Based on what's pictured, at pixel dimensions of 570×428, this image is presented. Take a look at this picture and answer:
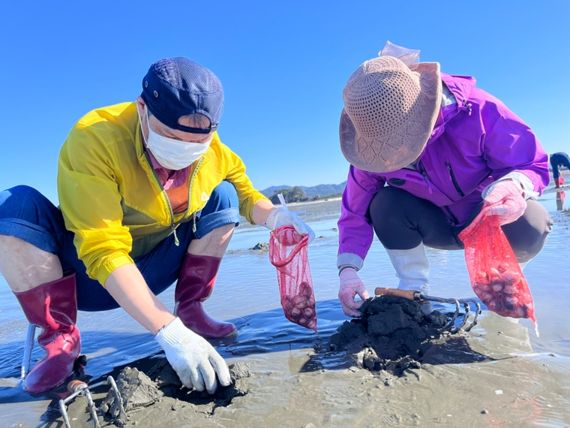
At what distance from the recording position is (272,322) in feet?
9.32

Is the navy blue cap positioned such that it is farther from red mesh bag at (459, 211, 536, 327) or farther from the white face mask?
red mesh bag at (459, 211, 536, 327)

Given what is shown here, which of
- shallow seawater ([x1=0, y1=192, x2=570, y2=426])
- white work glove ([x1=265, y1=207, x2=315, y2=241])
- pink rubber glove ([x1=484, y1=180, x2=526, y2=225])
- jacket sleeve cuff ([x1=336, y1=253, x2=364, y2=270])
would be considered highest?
pink rubber glove ([x1=484, y1=180, x2=526, y2=225])

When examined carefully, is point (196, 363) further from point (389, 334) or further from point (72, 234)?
point (72, 234)

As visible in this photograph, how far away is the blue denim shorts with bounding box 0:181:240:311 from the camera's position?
2.21 m

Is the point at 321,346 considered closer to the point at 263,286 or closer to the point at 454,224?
the point at 454,224

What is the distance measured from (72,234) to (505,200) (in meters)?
2.10

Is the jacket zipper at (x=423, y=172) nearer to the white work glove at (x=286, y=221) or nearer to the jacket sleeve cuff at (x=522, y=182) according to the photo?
the jacket sleeve cuff at (x=522, y=182)

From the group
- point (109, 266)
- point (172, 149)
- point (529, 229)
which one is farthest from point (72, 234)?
point (529, 229)

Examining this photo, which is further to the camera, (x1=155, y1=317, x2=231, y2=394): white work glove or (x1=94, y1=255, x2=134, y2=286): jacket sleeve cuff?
(x1=94, y1=255, x2=134, y2=286): jacket sleeve cuff

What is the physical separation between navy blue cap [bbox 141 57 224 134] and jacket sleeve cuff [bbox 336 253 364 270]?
1142 millimetres

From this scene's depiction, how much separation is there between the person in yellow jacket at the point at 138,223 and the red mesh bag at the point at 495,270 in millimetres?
873

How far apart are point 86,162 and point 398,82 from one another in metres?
1.41

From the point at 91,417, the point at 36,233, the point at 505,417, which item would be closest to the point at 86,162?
the point at 36,233

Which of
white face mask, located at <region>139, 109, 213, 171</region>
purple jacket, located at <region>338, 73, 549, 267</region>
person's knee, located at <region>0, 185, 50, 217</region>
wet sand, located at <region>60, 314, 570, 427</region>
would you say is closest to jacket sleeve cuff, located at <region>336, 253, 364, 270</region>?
purple jacket, located at <region>338, 73, 549, 267</region>
